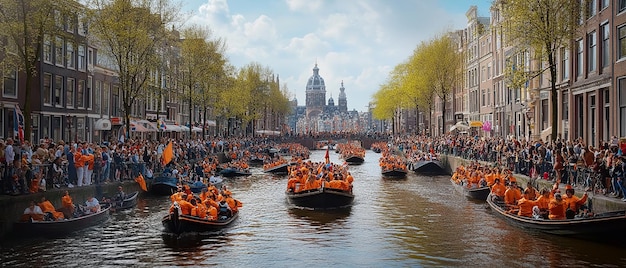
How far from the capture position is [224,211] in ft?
87.6

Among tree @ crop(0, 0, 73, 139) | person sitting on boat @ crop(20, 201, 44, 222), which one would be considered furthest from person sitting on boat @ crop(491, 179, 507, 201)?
tree @ crop(0, 0, 73, 139)

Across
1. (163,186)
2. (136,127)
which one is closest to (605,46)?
(163,186)

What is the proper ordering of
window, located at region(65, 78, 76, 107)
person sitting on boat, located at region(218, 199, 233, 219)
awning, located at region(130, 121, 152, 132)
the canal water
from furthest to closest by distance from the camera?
1. awning, located at region(130, 121, 152, 132)
2. window, located at region(65, 78, 76, 107)
3. person sitting on boat, located at region(218, 199, 233, 219)
4. the canal water

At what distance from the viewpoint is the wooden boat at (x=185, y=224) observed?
Answer: 23.9 metres

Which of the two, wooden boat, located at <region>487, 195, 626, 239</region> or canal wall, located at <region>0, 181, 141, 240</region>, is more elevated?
canal wall, located at <region>0, 181, 141, 240</region>

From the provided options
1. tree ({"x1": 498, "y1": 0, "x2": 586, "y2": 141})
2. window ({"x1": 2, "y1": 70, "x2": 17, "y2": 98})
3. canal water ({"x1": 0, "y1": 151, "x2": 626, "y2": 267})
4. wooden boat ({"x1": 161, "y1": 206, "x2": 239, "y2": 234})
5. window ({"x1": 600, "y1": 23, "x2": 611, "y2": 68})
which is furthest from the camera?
window ({"x1": 2, "y1": 70, "x2": 17, "y2": 98})

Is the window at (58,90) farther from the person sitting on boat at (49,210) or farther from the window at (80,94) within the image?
the person sitting on boat at (49,210)

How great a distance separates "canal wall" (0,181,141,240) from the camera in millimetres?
22281

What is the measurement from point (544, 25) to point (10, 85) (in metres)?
32.8

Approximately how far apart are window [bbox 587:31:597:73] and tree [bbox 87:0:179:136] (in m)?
27.0

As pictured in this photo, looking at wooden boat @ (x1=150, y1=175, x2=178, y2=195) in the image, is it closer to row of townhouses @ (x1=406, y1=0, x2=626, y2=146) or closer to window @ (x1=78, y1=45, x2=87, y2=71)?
window @ (x1=78, y1=45, x2=87, y2=71)

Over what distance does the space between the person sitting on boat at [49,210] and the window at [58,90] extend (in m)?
25.1

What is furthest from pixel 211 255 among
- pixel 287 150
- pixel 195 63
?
pixel 287 150

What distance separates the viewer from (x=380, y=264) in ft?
66.2
